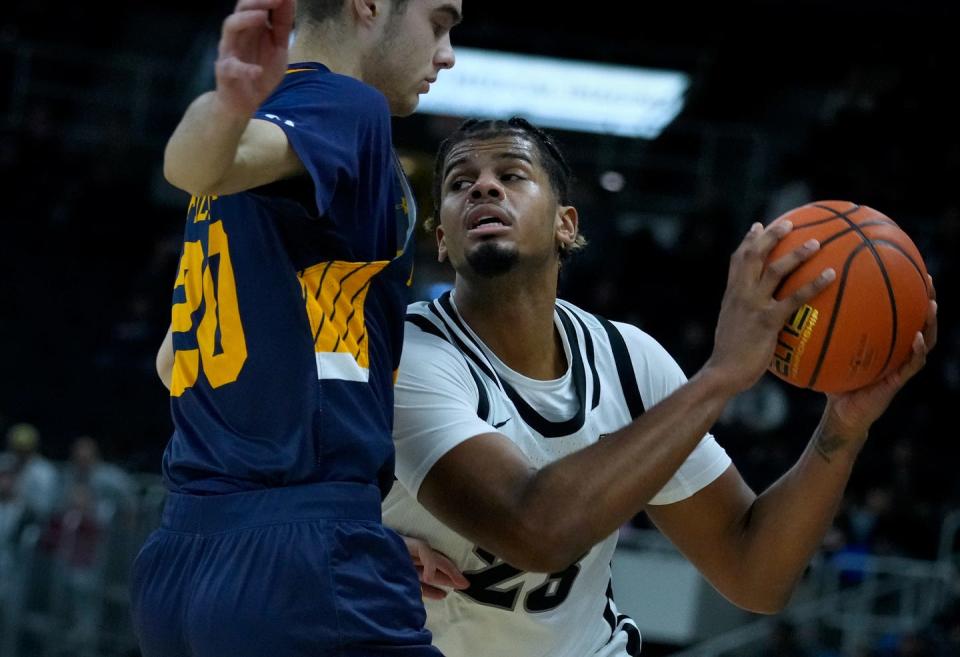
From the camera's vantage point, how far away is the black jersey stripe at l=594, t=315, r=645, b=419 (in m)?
3.86

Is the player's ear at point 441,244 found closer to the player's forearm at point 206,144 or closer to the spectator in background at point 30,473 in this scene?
the player's forearm at point 206,144

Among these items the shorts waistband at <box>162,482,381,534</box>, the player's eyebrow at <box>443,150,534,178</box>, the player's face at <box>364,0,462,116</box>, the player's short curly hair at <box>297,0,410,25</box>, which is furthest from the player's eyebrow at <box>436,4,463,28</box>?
the shorts waistband at <box>162,482,381,534</box>

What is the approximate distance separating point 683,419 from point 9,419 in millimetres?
10927

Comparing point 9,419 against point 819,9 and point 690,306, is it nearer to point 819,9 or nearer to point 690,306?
point 690,306

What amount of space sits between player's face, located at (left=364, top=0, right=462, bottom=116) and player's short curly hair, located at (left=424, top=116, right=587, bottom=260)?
0.91 meters

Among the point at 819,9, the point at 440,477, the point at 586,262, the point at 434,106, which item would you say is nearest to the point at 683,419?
the point at 440,477

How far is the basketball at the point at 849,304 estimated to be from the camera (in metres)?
3.05

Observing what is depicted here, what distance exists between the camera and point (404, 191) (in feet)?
9.59

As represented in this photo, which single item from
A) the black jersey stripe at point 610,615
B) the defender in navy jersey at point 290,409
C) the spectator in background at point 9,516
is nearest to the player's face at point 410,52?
the defender in navy jersey at point 290,409

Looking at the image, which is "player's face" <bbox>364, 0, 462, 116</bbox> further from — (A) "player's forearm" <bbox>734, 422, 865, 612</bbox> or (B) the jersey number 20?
(A) "player's forearm" <bbox>734, 422, 865, 612</bbox>

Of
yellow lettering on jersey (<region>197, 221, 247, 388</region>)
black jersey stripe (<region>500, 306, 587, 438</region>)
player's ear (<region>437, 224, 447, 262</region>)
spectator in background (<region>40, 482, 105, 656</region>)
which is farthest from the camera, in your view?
spectator in background (<region>40, 482, 105, 656</region>)

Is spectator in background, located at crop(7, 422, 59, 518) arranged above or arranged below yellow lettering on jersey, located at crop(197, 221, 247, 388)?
below

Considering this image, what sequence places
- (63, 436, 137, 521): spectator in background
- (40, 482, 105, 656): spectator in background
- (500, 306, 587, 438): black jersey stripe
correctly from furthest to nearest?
(63, 436, 137, 521): spectator in background, (40, 482, 105, 656): spectator in background, (500, 306, 587, 438): black jersey stripe

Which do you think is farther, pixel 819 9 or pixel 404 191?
pixel 819 9
